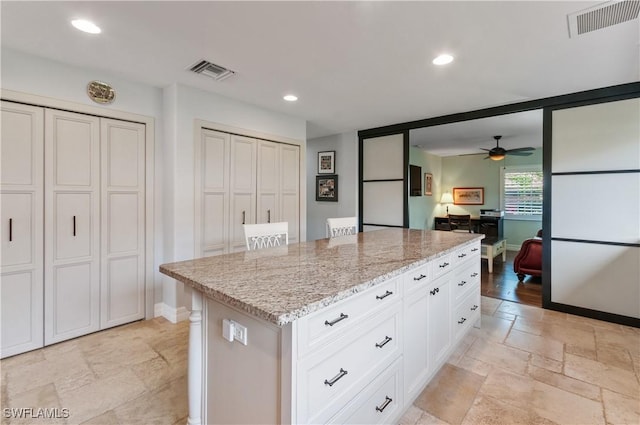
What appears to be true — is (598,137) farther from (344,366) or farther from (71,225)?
(71,225)

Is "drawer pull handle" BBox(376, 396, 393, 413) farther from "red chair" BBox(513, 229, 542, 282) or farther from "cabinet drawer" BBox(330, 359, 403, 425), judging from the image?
"red chair" BBox(513, 229, 542, 282)

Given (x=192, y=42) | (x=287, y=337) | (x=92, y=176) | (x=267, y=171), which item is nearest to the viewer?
(x=287, y=337)

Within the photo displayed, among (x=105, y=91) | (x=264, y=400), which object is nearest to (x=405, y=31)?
(x=264, y=400)

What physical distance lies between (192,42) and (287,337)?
226 centimetres

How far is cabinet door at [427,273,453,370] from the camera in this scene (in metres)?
1.95

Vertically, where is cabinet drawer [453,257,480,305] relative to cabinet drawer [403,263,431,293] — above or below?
below

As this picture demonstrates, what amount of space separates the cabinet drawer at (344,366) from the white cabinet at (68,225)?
2.73 metres

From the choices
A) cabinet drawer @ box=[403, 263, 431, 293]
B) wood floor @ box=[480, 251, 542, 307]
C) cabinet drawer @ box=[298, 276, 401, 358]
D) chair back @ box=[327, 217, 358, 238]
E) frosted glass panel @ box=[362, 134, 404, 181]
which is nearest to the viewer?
cabinet drawer @ box=[298, 276, 401, 358]

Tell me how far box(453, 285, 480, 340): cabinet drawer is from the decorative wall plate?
12.0 feet

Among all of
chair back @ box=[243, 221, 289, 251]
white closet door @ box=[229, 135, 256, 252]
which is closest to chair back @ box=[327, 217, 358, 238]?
chair back @ box=[243, 221, 289, 251]

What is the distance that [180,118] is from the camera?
10.0 ft

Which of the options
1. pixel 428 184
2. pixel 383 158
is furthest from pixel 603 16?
pixel 428 184

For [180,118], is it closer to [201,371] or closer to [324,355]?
[201,371]

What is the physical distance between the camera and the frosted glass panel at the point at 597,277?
9.80 feet
